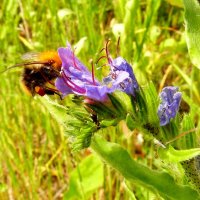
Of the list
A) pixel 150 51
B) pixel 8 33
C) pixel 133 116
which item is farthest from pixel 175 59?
pixel 133 116

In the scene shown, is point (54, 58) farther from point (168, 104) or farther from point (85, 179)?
point (85, 179)

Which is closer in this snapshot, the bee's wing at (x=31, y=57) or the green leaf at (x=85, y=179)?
the bee's wing at (x=31, y=57)

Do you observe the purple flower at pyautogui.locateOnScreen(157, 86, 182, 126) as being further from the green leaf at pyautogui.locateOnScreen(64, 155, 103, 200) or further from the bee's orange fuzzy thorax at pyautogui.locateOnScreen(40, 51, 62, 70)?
the green leaf at pyautogui.locateOnScreen(64, 155, 103, 200)

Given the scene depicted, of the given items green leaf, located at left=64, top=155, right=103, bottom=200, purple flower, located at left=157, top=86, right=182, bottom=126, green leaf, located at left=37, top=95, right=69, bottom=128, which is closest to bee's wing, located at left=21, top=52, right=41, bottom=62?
green leaf, located at left=37, top=95, right=69, bottom=128

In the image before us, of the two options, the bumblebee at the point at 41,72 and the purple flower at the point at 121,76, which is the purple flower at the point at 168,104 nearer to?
the purple flower at the point at 121,76

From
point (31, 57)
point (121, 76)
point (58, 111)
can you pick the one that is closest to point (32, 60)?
point (31, 57)

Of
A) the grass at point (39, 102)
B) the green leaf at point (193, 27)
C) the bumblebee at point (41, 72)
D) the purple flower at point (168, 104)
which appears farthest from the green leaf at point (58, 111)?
the grass at point (39, 102)
